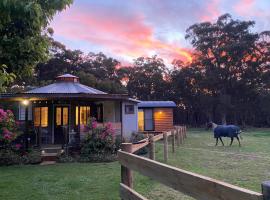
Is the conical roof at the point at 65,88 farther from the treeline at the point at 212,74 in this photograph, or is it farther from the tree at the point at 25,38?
the treeline at the point at 212,74

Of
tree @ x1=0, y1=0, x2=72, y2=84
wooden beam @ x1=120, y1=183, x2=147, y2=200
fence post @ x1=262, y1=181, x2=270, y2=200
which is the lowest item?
wooden beam @ x1=120, y1=183, x2=147, y2=200

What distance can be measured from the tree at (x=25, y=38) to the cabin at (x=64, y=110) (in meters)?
10.1

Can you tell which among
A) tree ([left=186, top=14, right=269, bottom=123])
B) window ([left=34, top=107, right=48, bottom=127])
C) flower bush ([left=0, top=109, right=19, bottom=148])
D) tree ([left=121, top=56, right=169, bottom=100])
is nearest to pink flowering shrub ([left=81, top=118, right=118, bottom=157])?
flower bush ([left=0, top=109, right=19, bottom=148])

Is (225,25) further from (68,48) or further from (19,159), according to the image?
(19,159)

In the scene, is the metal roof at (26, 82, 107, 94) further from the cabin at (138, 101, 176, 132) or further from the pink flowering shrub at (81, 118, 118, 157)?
the cabin at (138, 101, 176, 132)

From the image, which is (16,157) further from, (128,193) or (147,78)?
(147,78)

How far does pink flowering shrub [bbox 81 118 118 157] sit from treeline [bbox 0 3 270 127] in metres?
26.9

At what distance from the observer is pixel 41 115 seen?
18938 millimetres

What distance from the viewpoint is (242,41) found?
43.2 m

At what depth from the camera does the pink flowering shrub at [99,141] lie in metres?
14.0

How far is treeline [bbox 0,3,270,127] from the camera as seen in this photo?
140 ft

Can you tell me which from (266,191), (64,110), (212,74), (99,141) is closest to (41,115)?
(64,110)

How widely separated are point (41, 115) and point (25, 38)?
47.5 feet

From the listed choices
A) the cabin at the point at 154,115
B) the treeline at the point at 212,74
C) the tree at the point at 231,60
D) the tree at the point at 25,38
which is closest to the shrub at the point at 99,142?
the tree at the point at 25,38
